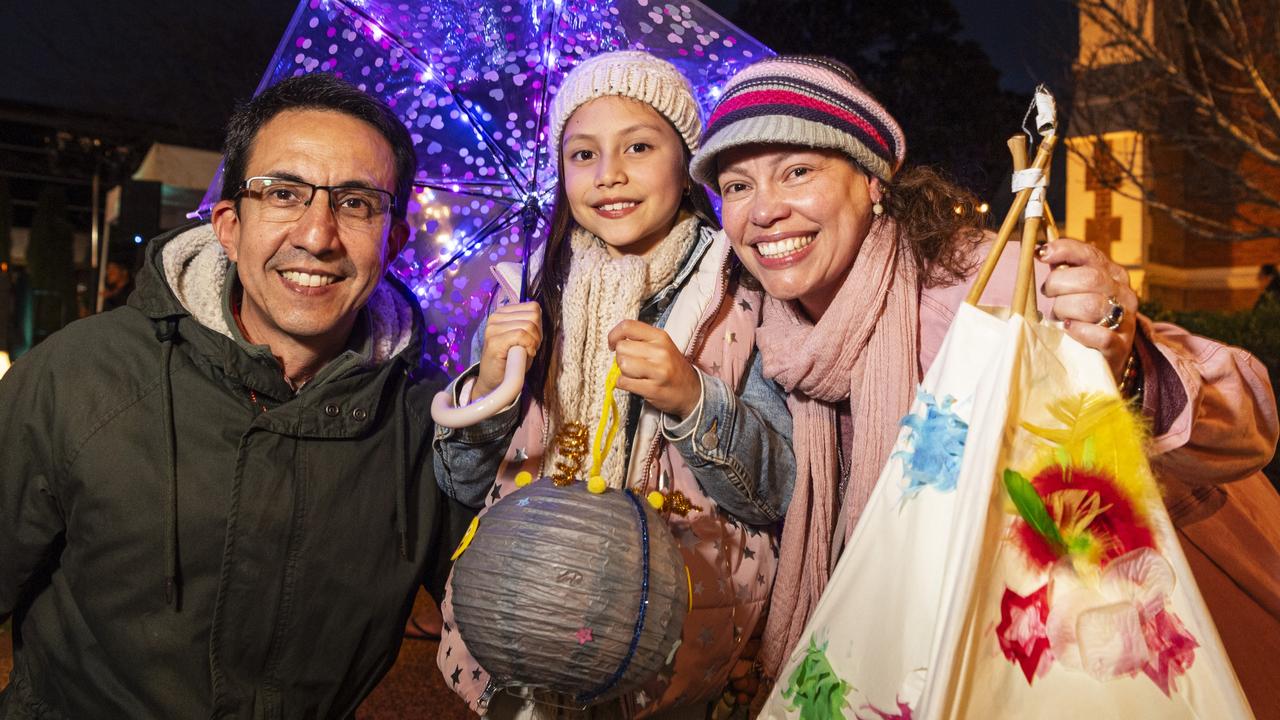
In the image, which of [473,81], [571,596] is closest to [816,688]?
[571,596]

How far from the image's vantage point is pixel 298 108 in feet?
7.45

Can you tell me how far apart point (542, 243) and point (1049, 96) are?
4.92 ft

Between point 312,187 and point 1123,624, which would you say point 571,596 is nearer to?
point 1123,624

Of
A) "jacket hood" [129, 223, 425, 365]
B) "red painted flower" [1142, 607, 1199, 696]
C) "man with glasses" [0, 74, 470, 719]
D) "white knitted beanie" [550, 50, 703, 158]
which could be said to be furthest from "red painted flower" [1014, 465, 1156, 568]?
"jacket hood" [129, 223, 425, 365]

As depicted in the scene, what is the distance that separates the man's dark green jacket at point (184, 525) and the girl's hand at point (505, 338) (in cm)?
43

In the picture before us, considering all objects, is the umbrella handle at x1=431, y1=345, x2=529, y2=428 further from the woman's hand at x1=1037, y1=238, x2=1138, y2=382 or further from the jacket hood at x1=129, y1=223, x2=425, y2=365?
the woman's hand at x1=1037, y1=238, x2=1138, y2=382

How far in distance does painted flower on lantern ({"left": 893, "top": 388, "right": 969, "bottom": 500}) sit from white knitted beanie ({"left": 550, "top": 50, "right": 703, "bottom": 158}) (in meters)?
1.18

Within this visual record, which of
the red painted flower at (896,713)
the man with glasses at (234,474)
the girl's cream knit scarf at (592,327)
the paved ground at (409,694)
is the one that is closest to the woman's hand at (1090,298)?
the red painted flower at (896,713)

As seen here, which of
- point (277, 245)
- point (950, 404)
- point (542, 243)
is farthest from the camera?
point (542, 243)

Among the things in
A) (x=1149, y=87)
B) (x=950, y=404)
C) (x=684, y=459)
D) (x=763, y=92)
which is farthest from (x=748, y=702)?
(x=1149, y=87)

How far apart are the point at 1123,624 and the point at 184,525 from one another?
199cm

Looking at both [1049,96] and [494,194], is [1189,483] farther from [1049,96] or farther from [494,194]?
[494,194]

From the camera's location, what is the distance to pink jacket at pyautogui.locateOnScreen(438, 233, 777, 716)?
191 centimetres

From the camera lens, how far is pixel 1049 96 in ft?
5.12
